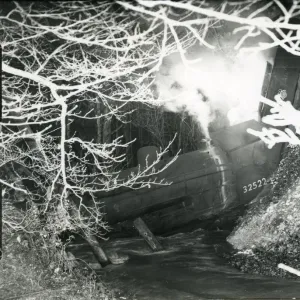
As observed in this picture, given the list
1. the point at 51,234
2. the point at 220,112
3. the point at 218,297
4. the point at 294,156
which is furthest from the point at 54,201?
the point at 220,112

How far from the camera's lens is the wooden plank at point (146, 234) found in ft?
29.1

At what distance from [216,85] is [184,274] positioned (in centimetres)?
799

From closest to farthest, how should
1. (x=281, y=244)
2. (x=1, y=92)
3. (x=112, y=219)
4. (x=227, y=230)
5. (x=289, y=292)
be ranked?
1. (x=1, y=92)
2. (x=289, y=292)
3. (x=281, y=244)
4. (x=112, y=219)
5. (x=227, y=230)

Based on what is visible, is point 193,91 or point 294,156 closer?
point 294,156

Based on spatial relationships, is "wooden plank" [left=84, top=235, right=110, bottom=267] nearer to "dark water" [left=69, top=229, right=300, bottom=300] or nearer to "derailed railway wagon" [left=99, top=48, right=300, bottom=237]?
"dark water" [left=69, top=229, right=300, bottom=300]

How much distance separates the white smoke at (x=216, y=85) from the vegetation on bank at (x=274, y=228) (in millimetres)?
2988

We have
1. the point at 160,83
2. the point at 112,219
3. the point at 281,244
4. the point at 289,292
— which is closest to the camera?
the point at 289,292

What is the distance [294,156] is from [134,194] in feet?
17.0

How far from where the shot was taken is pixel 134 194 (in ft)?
31.3

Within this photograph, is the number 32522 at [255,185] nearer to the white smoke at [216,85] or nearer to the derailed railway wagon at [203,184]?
the derailed railway wagon at [203,184]

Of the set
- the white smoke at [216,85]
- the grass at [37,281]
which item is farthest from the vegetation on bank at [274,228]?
the grass at [37,281]

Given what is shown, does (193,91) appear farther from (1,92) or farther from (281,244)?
(1,92)

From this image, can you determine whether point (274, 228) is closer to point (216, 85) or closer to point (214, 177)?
point (214, 177)

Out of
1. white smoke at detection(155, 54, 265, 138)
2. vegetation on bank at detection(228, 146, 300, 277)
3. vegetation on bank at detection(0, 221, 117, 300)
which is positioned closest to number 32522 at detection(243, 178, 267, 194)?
vegetation on bank at detection(228, 146, 300, 277)
